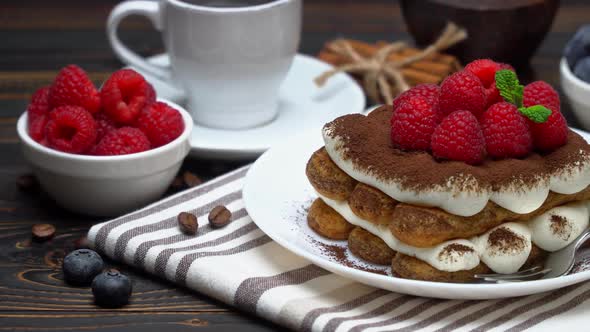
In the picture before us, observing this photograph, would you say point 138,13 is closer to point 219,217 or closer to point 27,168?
point 27,168

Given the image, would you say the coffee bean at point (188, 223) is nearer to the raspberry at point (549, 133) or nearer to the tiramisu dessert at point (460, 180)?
the tiramisu dessert at point (460, 180)

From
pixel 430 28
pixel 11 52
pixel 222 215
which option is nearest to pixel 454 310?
pixel 222 215

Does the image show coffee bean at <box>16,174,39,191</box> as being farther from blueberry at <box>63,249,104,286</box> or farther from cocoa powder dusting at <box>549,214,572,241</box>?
cocoa powder dusting at <box>549,214,572,241</box>

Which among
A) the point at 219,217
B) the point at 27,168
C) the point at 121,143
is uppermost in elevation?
the point at 121,143

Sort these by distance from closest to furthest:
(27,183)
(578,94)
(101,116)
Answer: (101,116), (27,183), (578,94)

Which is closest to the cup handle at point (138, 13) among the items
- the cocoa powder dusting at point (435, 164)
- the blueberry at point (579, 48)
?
the cocoa powder dusting at point (435, 164)

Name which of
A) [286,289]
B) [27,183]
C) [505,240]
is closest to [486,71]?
[505,240]

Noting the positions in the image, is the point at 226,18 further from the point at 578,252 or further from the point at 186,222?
the point at 578,252
